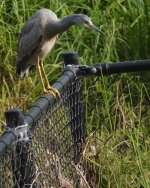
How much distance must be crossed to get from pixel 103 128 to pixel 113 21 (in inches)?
57.6

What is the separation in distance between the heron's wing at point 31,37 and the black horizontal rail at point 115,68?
91 cm

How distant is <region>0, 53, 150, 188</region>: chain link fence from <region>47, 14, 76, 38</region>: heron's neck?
43 centimetres

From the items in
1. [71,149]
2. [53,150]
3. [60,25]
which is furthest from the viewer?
[60,25]

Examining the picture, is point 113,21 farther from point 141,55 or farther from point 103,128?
point 103,128

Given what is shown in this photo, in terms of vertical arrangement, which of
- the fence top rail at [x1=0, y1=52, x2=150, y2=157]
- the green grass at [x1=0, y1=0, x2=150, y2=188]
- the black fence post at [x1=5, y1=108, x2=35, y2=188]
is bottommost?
the black fence post at [x1=5, y1=108, x2=35, y2=188]

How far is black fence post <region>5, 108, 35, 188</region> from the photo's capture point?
110 inches

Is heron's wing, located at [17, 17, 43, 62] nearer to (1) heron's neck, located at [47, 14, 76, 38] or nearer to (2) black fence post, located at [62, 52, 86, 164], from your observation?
(1) heron's neck, located at [47, 14, 76, 38]

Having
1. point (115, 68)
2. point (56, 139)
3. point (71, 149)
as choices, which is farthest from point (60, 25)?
point (56, 139)

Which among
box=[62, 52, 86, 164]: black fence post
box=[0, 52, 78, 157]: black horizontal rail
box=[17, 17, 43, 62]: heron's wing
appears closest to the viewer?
box=[0, 52, 78, 157]: black horizontal rail

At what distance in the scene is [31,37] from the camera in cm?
490

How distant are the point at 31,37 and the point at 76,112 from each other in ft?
3.32

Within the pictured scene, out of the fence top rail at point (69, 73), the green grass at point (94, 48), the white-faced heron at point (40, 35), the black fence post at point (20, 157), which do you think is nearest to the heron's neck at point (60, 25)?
A: the white-faced heron at point (40, 35)

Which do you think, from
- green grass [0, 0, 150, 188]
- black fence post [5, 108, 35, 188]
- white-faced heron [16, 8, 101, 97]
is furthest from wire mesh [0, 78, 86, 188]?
white-faced heron [16, 8, 101, 97]

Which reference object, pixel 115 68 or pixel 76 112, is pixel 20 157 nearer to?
pixel 76 112
